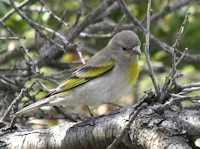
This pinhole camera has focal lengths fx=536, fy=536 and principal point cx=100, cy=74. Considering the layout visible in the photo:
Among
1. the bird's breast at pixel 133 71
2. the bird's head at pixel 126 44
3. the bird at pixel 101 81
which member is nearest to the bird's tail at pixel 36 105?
the bird at pixel 101 81

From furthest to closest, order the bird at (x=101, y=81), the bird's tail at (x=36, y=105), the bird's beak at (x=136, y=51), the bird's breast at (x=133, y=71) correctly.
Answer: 1. the bird's beak at (x=136, y=51)
2. the bird's breast at (x=133, y=71)
3. the bird at (x=101, y=81)
4. the bird's tail at (x=36, y=105)

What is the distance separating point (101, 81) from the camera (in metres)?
5.39

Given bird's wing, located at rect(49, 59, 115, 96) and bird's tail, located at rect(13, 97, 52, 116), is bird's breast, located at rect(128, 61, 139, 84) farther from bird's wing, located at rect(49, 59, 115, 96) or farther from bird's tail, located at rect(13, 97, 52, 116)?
bird's tail, located at rect(13, 97, 52, 116)

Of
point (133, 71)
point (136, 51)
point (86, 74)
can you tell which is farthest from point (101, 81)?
point (136, 51)

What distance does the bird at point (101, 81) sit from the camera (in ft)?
17.4

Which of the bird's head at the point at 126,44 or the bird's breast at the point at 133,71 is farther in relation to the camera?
the bird's head at the point at 126,44

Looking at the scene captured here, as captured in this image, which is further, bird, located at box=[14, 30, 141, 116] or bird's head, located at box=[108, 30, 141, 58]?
bird's head, located at box=[108, 30, 141, 58]

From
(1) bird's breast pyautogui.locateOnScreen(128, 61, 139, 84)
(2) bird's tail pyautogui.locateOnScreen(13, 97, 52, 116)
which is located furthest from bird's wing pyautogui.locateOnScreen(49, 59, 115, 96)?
(2) bird's tail pyautogui.locateOnScreen(13, 97, 52, 116)

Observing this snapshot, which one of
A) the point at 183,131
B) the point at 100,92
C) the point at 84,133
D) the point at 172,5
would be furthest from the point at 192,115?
the point at 172,5

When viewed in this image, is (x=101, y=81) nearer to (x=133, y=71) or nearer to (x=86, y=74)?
(x=86, y=74)

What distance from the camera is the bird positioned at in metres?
Result: 5.30

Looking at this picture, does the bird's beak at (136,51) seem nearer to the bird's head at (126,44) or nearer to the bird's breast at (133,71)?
the bird's head at (126,44)

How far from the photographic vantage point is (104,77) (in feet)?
17.8

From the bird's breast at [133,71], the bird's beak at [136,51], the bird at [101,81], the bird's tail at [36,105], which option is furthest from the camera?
the bird's beak at [136,51]
